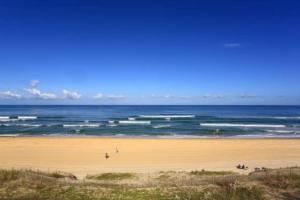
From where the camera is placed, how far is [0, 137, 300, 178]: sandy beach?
16.4m

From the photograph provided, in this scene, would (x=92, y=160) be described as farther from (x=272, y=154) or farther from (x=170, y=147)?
(x=272, y=154)

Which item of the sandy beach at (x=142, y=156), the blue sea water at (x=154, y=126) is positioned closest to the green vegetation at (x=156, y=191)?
the sandy beach at (x=142, y=156)

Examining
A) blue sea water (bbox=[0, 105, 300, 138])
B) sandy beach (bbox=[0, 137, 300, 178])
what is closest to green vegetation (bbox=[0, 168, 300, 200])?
sandy beach (bbox=[0, 137, 300, 178])

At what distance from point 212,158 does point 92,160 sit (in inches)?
284

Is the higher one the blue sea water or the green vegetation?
the green vegetation

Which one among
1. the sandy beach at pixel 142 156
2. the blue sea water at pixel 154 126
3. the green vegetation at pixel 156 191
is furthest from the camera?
the blue sea water at pixel 154 126

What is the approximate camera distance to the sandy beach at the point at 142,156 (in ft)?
53.8

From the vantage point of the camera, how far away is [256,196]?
7.21 m

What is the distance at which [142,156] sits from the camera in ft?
64.3

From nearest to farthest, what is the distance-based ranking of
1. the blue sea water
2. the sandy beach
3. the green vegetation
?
the green vegetation, the sandy beach, the blue sea water

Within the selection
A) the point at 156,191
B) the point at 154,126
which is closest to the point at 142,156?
the point at 156,191

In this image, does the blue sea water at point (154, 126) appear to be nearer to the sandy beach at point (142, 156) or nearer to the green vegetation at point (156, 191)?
the sandy beach at point (142, 156)

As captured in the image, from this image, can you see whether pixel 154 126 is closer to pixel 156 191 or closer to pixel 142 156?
pixel 142 156

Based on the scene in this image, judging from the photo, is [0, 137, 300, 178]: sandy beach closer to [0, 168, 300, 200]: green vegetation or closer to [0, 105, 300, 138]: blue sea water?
[0, 168, 300, 200]: green vegetation
